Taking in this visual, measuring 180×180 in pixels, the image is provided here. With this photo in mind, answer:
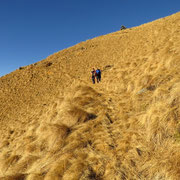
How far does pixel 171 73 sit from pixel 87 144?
5710 millimetres

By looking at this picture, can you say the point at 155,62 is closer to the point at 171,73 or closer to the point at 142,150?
the point at 171,73

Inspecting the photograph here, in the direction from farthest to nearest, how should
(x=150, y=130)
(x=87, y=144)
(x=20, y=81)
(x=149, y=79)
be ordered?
1. (x=20, y=81)
2. (x=149, y=79)
3. (x=87, y=144)
4. (x=150, y=130)

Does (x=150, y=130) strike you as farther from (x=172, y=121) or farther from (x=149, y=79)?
(x=149, y=79)

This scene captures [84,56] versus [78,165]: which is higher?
[84,56]

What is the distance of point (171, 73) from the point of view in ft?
26.4

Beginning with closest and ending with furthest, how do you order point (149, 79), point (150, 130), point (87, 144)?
point (150, 130)
point (87, 144)
point (149, 79)

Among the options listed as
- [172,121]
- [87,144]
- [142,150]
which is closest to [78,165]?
[87,144]

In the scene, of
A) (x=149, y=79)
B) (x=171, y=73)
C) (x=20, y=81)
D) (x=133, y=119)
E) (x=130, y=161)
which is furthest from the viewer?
(x=20, y=81)

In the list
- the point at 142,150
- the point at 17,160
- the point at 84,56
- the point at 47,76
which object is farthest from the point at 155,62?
the point at 84,56

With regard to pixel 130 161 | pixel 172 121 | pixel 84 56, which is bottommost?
pixel 130 161

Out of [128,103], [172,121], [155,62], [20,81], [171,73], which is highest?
[20,81]

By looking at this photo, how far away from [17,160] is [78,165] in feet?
11.8

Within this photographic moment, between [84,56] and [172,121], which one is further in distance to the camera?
[84,56]

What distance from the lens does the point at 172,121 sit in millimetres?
4938
